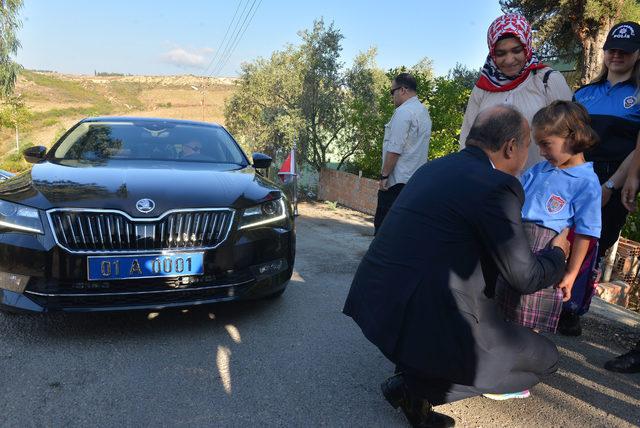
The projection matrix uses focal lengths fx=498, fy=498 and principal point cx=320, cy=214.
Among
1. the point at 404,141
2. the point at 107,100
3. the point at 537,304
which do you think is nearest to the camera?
the point at 537,304

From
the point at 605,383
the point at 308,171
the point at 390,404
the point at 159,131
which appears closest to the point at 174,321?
the point at 390,404

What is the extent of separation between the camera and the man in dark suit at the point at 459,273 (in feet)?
6.60

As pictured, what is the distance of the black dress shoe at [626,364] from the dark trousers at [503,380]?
104cm

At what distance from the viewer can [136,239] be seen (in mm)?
3025

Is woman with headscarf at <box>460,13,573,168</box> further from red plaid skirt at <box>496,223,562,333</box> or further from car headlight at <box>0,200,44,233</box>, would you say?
car headlight at <box>0,200,44,233</box>

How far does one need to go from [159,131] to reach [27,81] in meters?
82.6

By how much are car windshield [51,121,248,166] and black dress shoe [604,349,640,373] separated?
322cm

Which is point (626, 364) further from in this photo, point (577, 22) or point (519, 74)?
point (577, 22)

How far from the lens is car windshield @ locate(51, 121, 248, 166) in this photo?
4281 millimetres

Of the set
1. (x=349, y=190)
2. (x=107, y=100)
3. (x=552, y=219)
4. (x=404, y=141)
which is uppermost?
(x=404, y=141)

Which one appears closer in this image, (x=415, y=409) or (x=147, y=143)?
(x=415, y=409)

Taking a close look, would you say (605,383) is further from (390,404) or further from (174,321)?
(174,321)

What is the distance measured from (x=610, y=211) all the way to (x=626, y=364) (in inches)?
37.1

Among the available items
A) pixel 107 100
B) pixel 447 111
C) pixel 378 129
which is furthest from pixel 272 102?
pixel 107 100
